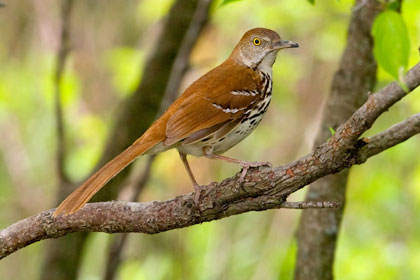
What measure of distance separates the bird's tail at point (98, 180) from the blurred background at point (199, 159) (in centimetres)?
225

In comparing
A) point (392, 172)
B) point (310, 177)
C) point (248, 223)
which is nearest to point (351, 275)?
point (392, 172)

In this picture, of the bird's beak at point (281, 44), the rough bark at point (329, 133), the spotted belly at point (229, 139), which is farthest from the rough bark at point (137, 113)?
the spotted belly at point (229, 139)

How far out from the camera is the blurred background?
20.4ft

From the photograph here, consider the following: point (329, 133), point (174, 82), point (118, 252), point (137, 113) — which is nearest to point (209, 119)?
point (329, 133)

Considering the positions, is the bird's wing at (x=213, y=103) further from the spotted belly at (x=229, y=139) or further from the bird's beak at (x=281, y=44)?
the bird's beak at (x=281, y=44)

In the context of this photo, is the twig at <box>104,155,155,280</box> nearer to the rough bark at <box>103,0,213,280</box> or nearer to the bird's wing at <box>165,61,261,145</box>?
the rough bark at <box>103,0,213,280</box>

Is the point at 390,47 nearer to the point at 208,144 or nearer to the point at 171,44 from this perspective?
the point at 208,144

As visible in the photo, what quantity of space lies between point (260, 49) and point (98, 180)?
4.76 ft

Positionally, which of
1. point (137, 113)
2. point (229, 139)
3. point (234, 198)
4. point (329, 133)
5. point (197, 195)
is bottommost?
point (234, 198)

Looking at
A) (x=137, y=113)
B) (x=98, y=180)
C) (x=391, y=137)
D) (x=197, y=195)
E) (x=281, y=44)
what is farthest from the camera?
(x=137, y=113)

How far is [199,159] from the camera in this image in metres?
7.20

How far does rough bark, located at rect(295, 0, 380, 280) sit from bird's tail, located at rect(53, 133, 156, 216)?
3.86ft

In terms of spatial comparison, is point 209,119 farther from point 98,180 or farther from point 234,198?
point 234,198

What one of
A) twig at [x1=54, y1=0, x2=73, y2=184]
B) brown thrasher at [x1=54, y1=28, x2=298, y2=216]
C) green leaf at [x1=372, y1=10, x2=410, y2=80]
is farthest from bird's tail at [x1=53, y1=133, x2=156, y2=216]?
twig at [x1=54, y1=0, x2=73, y2=184]
